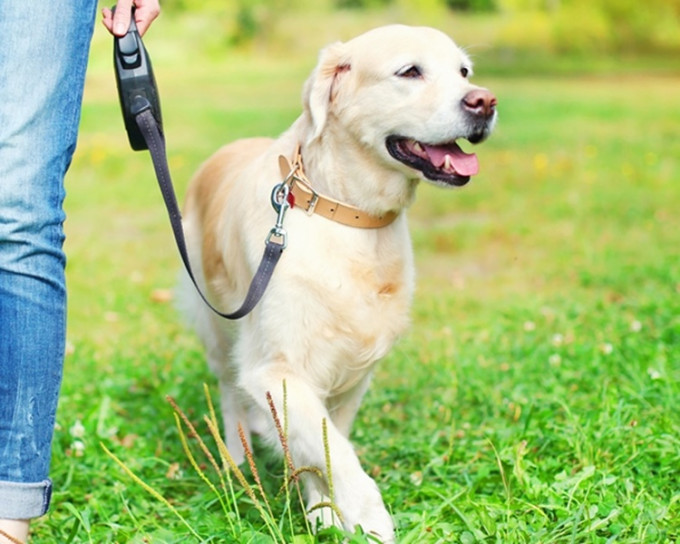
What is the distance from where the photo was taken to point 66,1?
2.21 metres

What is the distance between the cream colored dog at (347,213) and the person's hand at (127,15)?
20.5 inches

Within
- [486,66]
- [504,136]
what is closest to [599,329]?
[504,136]

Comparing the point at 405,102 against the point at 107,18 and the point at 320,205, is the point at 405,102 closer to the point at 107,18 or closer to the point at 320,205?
the point at 320,205

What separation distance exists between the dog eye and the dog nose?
0.58 ft

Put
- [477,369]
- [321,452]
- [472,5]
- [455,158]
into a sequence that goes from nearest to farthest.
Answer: [321,452] < [455,158] < [477,369] < [472,5]

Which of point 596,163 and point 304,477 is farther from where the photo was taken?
point 596,163

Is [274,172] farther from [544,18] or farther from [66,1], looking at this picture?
[544,18]

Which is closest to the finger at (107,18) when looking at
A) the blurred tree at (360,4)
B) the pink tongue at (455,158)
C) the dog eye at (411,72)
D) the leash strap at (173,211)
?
the leash strap at (173,211)

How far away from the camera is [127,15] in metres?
2.57

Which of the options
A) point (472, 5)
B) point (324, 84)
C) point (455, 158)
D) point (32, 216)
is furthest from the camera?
point (472, 5)

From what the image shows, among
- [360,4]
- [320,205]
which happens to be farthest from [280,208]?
[360,4]

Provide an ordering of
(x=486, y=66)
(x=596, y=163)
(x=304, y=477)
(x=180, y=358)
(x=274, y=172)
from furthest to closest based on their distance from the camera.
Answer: (x=486, y=66) < (x=596, y=163) < (x=180, y=358) < (x=274, y=172) < (x=304, y=477)

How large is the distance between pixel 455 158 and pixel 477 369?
143cm

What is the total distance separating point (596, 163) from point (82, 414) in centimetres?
633
